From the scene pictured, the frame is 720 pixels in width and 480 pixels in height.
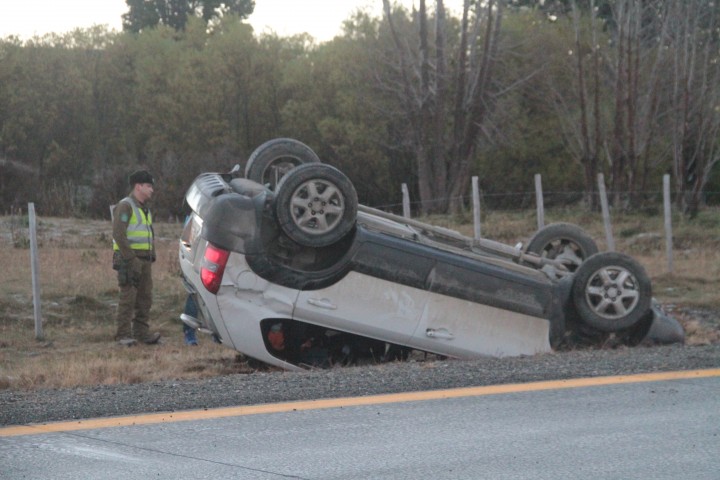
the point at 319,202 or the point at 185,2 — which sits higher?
the point at 185,2

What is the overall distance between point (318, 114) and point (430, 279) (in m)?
40.7

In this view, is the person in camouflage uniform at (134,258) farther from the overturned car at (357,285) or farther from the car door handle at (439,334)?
the car door handle at (439,334)

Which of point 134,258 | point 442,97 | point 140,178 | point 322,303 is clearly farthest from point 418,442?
point 442,97

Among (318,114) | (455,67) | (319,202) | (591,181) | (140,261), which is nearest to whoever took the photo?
(319,202)

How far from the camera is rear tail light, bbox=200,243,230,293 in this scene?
331 inches

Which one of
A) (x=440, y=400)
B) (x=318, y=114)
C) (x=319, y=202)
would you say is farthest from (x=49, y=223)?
(x=318, y=114)

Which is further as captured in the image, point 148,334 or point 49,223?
point 49,223

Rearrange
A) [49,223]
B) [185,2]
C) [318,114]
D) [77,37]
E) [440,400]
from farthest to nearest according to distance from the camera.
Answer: [185,2]
[77,37]
[318,114]
[49,223]
[440,400]

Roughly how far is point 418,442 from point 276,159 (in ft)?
15.3

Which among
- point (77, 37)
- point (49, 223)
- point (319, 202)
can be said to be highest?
point (77, 37)

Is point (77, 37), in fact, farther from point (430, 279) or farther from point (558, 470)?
point (558, 470)

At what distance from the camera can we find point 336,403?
22.1 ft

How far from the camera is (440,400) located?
22.3 feet

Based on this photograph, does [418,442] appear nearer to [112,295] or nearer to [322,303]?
[322,303]
